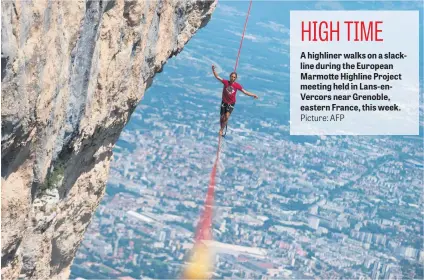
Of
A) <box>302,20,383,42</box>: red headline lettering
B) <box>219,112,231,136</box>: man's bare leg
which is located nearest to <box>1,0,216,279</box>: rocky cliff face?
<box>219,112,231,136</box>: man's bare leg

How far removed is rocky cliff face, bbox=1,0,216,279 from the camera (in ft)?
34.9

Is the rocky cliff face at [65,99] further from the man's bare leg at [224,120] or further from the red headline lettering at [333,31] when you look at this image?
the red headline lettering at [333,31]

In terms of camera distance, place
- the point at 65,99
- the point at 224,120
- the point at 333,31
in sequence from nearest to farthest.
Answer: the point at 65,99 → the point at 224,120 → the point at 333,31

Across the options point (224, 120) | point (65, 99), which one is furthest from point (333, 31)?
point (65, 99)

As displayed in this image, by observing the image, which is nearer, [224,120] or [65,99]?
[65,99]

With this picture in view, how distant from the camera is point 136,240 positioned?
66438 mm

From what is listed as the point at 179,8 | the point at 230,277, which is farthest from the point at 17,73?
the point at 230,277

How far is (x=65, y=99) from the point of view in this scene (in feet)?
40.8

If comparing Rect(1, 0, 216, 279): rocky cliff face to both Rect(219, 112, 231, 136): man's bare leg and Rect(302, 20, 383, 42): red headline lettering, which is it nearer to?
Rect(219, 112, 231, 136): man's bare leg

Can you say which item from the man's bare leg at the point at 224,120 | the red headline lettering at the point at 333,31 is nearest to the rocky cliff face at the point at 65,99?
the man's bare leg at the point at 224,120

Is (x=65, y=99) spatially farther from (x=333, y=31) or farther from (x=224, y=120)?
(x=333, y=31)

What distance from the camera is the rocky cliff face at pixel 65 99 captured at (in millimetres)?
10633

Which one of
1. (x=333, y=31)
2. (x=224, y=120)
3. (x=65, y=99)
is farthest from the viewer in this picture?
(x=333, y=31)

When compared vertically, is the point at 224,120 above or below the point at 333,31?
below
